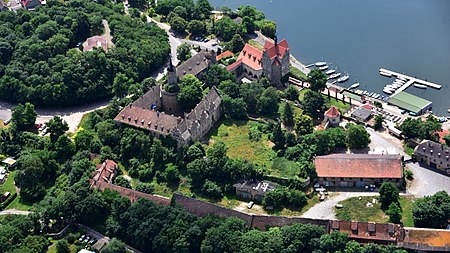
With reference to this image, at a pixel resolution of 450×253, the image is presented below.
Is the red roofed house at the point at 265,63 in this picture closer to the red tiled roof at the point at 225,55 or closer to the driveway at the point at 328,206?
the red tiled roof at the point at 225,55

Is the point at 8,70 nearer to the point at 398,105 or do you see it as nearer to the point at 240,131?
the point at 240,131

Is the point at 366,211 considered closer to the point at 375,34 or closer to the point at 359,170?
the point at 359,170

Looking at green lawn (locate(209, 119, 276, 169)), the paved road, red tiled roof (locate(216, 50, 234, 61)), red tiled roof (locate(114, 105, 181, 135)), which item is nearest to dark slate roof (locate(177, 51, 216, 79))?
red tiled roof (locate(216, 50, 234, 61))

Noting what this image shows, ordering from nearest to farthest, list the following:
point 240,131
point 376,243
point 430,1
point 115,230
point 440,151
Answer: point 376,243 → point 115,230 → point 440,151 → point 240,131 → point 430,1

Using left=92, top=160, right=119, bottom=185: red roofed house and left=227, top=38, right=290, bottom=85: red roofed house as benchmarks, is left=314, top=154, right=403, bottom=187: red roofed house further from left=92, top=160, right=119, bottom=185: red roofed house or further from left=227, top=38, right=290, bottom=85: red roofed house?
left=92, top=160, right=119, bottom=185: red roofed house

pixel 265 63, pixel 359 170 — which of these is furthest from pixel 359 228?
pixel 265 63

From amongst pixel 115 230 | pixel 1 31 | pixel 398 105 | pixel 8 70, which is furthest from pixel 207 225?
pixel 1 31
